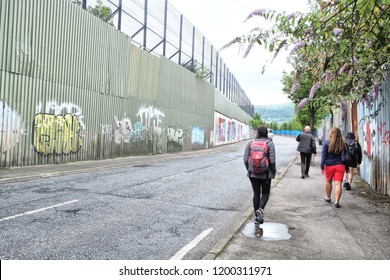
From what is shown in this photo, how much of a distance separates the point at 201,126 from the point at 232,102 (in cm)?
2114

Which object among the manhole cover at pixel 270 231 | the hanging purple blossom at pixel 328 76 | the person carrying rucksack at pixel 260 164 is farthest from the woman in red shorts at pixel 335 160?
the person carrying rucksack at pixel 260 164

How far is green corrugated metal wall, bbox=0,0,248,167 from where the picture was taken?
41.7 ft

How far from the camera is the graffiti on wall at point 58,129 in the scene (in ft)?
45.9

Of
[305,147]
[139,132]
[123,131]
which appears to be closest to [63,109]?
[123,131]

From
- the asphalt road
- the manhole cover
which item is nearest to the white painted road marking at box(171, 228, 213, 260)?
the asphalt road

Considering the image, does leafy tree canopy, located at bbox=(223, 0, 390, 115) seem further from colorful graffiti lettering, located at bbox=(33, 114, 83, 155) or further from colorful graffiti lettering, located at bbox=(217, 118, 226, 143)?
colorful graffiti lettering, located at bbox=(217, 118, 226, 143)

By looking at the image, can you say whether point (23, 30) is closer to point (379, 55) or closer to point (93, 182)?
point (93, 182)

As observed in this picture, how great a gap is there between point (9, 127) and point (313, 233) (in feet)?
37.5

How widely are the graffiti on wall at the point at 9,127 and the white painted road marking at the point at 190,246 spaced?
9.93 metres

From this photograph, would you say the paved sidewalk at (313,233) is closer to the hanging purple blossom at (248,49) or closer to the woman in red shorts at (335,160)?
the woman in red shorts at (335,160)

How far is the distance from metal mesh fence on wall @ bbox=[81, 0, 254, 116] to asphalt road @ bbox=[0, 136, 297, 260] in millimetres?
11641

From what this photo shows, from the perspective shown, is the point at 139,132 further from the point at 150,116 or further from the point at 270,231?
the point at 270,231

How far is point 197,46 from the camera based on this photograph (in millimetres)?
33531

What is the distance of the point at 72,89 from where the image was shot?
51.8 feet
